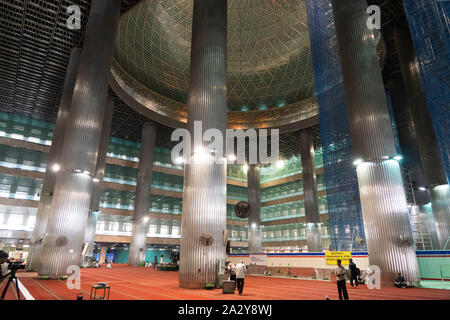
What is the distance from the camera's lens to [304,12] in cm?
3138

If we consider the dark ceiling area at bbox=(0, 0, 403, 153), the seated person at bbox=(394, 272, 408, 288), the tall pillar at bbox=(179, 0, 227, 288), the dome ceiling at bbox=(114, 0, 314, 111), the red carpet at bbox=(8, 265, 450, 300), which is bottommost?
the red carpet at bbox=(8, 265, 450, 300)

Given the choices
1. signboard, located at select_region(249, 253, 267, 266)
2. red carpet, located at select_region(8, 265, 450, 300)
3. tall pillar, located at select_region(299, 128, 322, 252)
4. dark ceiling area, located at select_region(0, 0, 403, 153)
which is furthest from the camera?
tall pillar, located at select_region(299, 128, 322, 252)

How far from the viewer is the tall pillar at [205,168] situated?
13.2 meters

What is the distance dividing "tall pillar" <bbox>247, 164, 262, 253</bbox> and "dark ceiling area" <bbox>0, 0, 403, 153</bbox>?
11.4 metres

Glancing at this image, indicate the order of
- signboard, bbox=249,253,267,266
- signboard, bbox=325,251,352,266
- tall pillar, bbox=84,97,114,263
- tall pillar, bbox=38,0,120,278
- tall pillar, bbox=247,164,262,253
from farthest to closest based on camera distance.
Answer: tall pillar, bbox=247,164,262,253 → tall pillar, bbox=84,97,114,263 → signboard, bbox=249,253,267,266 → tall pillar, bbox=38,0,120,278 → signboard, bbox=325,251,352,266

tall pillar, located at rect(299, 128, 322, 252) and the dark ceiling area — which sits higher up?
the dark ceiling area

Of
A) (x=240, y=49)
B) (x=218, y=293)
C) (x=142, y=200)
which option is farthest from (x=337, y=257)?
(x=240, y=49)

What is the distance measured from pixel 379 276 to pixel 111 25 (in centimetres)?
2377

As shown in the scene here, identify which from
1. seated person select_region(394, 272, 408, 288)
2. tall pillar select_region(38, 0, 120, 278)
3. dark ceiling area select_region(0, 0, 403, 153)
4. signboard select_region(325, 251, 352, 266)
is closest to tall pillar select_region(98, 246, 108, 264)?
dark ceiling area select_region(0, 0, 403, 153)

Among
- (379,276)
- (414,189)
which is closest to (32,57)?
(379,276)

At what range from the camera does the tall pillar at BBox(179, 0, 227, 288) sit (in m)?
13.2

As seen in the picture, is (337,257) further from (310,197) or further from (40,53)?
(40,53)

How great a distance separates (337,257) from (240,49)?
27.2 m

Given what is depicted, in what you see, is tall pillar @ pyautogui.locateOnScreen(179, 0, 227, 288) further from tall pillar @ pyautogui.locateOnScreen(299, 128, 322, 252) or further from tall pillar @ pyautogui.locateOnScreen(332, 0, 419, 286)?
tall pillar @ pyautogui.locateOnScreen(299, 128, 322, 252)
